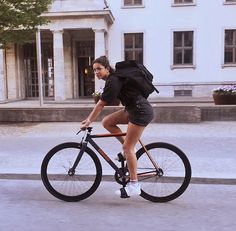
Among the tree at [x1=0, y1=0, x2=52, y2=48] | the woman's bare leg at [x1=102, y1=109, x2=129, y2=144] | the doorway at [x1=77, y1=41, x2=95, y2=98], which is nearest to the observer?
the woman's bare leg at [x1=102, y1=109, x2=129, y2=144]

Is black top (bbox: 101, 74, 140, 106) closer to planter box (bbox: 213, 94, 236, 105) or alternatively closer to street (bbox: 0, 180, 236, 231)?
street (bbox: 0, 180, 236, 231)

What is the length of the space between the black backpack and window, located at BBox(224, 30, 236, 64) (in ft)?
76.0

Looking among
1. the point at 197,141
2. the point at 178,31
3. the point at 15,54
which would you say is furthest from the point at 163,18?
the point at 197,141

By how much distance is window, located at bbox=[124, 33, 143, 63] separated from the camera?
27469 millimetres

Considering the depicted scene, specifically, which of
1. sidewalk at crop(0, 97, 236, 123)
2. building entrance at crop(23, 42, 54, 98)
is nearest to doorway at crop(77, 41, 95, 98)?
building entrance at crop(23, 42, 54, 98)

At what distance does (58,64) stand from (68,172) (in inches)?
784

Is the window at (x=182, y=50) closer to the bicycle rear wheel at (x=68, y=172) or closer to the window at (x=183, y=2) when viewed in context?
the window at (x=183, y=2)

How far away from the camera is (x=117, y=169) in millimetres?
5449

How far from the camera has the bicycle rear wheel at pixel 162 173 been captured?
17.8ft

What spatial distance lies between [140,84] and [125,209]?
61.4 inches

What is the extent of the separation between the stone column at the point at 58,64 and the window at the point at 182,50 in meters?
7.51

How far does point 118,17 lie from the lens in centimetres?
2716

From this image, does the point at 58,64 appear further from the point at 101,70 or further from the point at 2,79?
the point at 101,70

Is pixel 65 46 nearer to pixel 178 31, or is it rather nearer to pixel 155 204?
pixel 178 31
